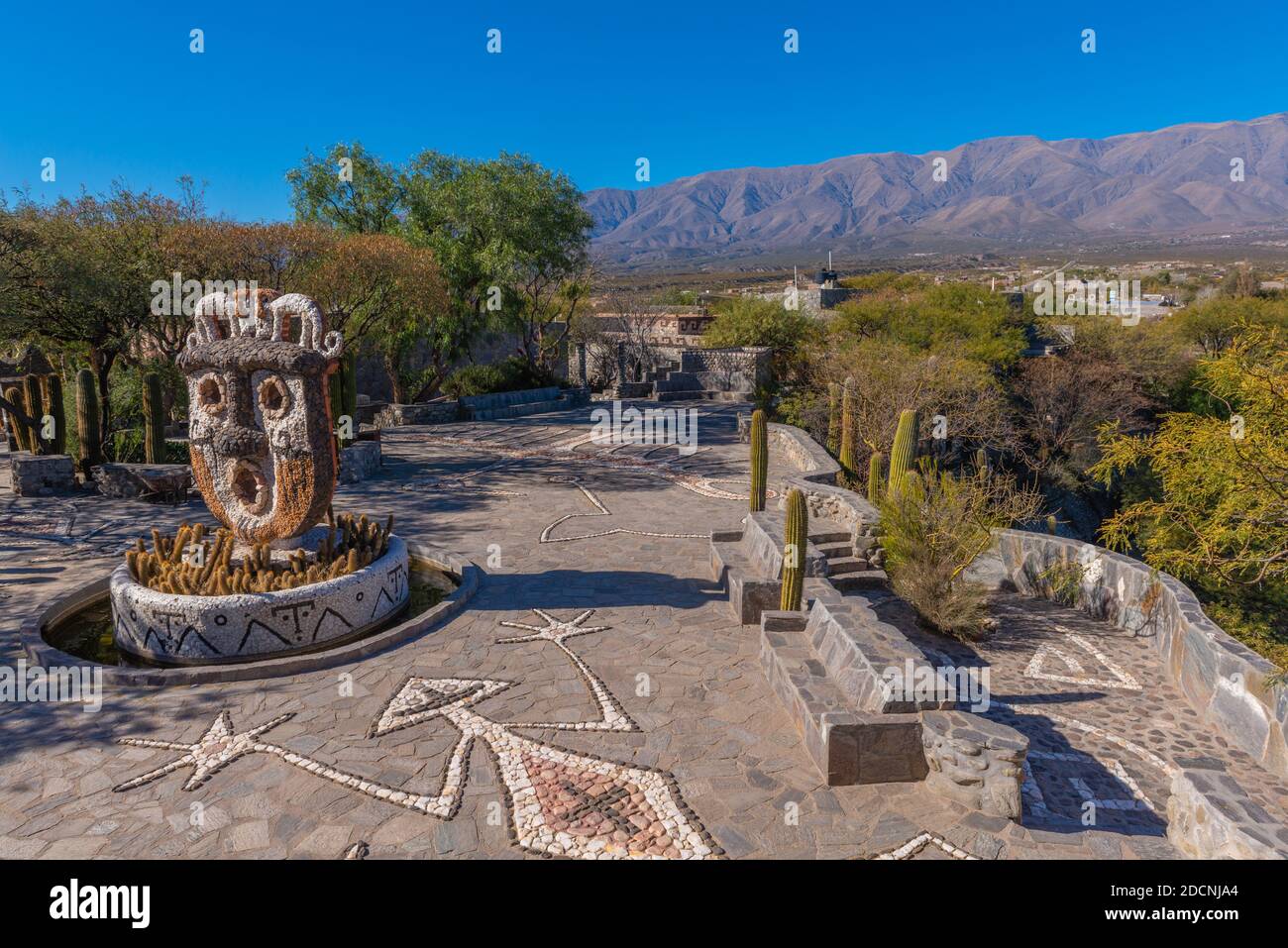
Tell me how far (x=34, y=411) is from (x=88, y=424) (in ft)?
4.43

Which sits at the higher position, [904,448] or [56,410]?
[56,410]

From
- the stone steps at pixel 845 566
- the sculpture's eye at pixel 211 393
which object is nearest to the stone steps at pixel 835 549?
the stone steps at pixel 845 566

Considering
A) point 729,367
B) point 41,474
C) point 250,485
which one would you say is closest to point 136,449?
point 41,474

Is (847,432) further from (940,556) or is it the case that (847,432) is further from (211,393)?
(211,393)

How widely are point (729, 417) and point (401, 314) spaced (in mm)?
11895

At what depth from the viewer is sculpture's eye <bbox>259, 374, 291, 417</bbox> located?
8.37m

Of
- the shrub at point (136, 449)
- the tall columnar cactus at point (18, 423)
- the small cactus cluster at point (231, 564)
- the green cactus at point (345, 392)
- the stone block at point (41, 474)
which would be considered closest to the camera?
the small cactus cluster at point (231, 564)

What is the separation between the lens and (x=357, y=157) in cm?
2880

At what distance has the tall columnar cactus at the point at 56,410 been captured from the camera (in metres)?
15.1

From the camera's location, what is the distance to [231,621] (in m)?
7.64

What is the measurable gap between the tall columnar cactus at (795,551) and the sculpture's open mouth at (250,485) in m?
6.08

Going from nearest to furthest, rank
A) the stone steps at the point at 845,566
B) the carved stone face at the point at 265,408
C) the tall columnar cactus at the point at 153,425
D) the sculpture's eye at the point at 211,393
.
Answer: the carved stone face at the point at 265,408 → the sculpture's eye at the point at 211,393 → the stone steps at the point at 845,566 → the tall columnar cactus at the point at 153,425

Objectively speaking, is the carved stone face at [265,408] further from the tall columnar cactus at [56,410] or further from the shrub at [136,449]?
the shrub at [136,449]

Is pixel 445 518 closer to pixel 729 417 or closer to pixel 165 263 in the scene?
pixel 165 263
